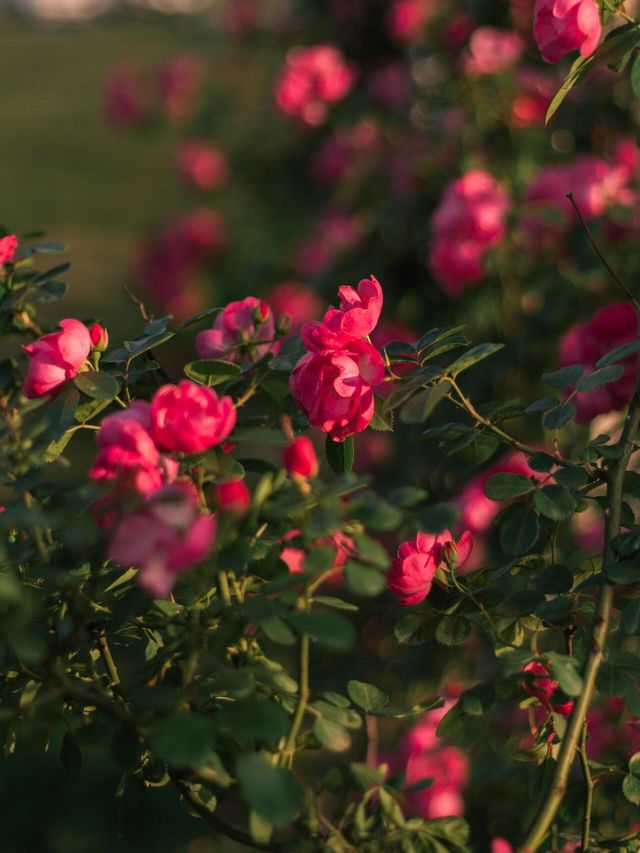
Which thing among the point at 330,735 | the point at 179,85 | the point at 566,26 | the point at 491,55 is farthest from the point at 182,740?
the point at 179,85

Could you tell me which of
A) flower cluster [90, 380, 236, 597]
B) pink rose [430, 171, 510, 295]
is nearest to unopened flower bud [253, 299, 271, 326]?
flower cluster [90, 380, 236, 597]

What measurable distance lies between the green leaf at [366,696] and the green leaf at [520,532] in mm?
162

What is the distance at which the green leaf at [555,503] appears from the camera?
913mm

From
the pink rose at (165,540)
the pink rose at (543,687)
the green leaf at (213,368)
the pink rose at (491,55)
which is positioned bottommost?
the pink rose at (491,55)

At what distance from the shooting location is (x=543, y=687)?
3.49 feet

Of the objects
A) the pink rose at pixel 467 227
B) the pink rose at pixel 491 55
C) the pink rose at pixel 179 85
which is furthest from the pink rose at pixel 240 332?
the pink rose at pixel 179 85

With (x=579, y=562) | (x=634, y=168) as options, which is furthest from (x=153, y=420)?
(x=634, y=168)

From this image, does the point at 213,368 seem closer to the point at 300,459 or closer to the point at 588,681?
the point at 300,459

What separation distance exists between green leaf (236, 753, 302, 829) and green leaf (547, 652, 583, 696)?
0.73ft

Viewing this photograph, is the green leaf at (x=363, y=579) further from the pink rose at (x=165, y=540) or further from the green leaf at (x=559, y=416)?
the green leaf at (x=559, y=416)

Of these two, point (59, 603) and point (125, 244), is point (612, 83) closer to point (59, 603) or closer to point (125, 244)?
point (59, 603)

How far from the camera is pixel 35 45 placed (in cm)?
2222

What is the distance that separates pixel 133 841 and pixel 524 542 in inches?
73.8

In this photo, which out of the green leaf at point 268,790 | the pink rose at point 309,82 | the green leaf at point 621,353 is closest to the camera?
the green leaf at point 268,790
